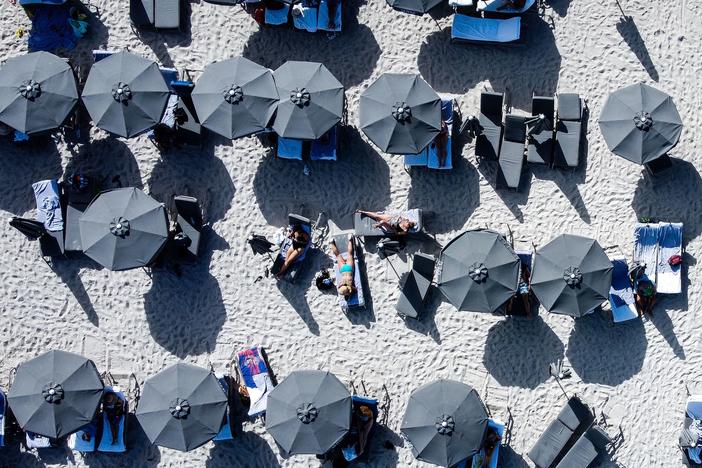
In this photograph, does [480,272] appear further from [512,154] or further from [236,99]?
[236,99]

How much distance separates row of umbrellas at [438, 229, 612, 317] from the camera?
18.9 metres

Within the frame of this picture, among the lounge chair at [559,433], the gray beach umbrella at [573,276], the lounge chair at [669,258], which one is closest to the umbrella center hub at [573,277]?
the gray beach umbrella at [573,276]

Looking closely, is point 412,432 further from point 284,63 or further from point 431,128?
point 284,63

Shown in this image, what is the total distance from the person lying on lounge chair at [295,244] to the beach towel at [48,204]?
5.14 meters

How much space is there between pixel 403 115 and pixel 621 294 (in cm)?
611

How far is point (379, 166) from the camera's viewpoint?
20.5 m

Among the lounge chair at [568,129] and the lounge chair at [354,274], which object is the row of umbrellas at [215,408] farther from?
the lounge chair at [568,129]

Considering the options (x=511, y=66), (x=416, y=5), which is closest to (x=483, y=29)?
(x=511, y=66)

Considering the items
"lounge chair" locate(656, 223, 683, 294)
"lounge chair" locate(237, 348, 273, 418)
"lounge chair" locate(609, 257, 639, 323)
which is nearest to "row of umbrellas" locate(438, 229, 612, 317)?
"lounge chair" locate(609, 257, 639, 323)

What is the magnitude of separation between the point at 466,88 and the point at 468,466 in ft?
27.4

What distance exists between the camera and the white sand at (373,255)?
20094 mm

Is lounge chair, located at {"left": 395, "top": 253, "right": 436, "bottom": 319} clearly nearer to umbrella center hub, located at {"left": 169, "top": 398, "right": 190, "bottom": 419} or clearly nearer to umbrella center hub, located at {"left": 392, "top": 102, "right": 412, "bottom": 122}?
umbrella center hub, located at {"left": 392, "top": 102, "right": 412, "bottom": 122}

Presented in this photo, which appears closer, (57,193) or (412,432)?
(412,432)

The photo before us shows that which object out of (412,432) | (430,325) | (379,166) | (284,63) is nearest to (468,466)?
(412,432)
